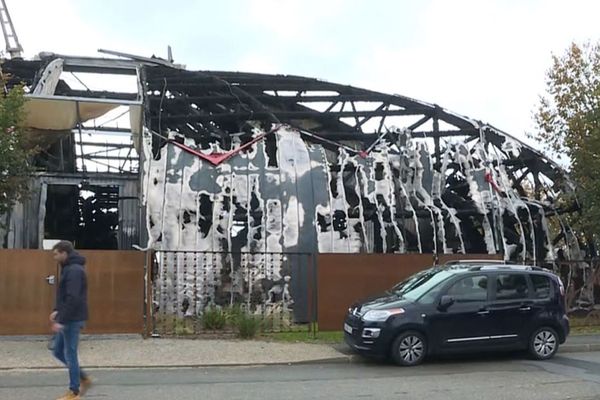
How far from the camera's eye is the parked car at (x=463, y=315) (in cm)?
1112

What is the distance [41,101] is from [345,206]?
27.0 feet

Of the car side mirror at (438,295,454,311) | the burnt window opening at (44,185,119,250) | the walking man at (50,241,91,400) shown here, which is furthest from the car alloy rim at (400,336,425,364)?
the burnt window opening at (44,185,119,250)

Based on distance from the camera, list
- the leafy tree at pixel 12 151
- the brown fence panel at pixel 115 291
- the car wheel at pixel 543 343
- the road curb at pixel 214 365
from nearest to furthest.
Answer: the road curb at pixel 214 365 < the car wheel at pixel 543 343 < the brown fence panel at pixel 115 291 < the leafy tree at pixel 12 151

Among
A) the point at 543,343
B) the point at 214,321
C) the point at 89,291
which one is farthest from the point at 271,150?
the point at 543,343

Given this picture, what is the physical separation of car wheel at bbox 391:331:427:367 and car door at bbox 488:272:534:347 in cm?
131

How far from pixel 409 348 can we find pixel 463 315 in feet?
3.62

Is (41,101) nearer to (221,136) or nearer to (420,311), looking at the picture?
(221,136)

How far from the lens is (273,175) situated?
1861 cm

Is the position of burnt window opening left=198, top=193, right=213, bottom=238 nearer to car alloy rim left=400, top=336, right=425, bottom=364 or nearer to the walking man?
car alloy rim left=400, top=336, right=425, bottom=364

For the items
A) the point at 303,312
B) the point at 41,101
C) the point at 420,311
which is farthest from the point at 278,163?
the point at 420,311

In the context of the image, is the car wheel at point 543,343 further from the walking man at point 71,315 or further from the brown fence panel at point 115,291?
the walking man at point 71,315

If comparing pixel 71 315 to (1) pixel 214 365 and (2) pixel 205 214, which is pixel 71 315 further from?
(2) pixel 205 214

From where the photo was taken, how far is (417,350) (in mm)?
11172

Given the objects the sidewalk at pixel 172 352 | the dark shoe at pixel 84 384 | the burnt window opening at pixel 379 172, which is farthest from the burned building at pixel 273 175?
the dark shoe at pixel 84 384
